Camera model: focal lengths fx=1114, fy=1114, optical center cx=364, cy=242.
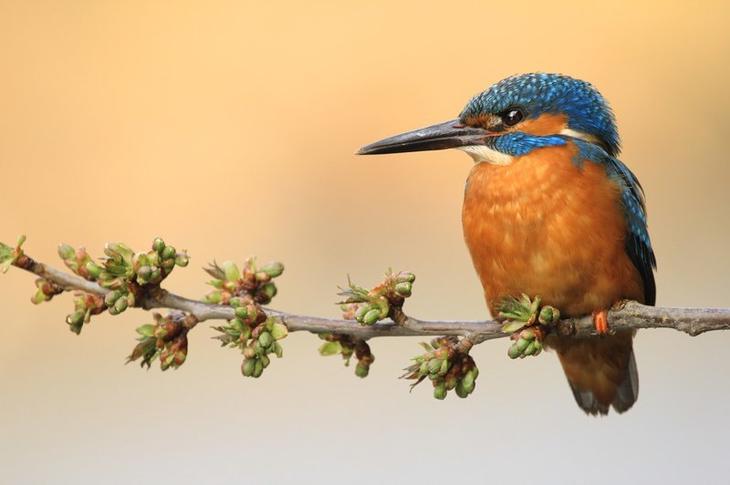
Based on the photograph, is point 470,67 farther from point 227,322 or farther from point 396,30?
point 227,322

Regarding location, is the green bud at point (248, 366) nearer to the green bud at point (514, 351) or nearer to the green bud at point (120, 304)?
the green bud at point (120, 304)

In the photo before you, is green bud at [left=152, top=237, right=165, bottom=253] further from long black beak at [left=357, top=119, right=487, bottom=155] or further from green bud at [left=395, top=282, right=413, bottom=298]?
long black beak at [left=357, top=119, right=487, bottom=155]

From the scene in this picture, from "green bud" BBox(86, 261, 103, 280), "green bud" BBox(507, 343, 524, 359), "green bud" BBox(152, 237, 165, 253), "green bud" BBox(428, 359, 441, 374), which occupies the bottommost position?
"green bud" BBox(428, 359, 441, 374)

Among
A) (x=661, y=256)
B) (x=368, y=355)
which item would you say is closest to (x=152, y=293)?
(x=368, y=355)

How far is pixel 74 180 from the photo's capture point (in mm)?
4348

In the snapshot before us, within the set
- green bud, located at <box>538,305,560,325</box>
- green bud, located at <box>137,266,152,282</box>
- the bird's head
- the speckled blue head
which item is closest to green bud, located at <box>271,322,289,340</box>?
green bud, located at <box>137,266,152,282</box>

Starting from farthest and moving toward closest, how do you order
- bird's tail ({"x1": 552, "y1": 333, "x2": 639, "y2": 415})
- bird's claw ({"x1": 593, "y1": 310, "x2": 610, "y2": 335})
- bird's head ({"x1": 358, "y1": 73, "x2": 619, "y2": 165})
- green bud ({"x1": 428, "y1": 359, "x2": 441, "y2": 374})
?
bird's tail ({"x1": 552, "y1": 333, "x2": 639, "y2": 415})
bird's head ({"x1": 358, "y1": 73, "x2": 619, "y2": 165})
bird's claw ({"x1": 593, "y1": 310, "x2": 610, "y2": 335})
green bud ({"x1": 428, "y1": 359, "x2": 441, "y2": 374})

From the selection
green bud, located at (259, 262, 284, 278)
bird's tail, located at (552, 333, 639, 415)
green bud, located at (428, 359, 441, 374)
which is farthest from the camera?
bird's tail, located at (552, 333, 639, 415)

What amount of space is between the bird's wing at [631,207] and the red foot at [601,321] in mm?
181

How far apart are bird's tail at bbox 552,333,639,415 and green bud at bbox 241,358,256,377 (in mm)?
1108

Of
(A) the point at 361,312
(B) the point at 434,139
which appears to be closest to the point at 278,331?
(A) the point at 361,312

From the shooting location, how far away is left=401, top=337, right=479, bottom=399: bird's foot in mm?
1941

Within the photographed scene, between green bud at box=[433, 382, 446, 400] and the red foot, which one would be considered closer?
green bud at box=[433, 382, 446, 400]

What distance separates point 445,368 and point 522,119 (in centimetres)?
78
